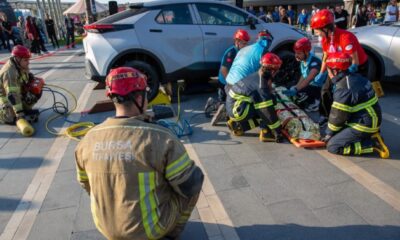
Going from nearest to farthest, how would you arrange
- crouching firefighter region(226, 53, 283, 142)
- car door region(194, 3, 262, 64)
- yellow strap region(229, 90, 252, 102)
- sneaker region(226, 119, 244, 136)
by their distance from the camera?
crouching firefighter region(226, 53, 283, 142) → yellow strap region(229, 90, 252, 102) → sneaker region(226, 119, 244, 136) → car door region(194, 3, 262, 64)

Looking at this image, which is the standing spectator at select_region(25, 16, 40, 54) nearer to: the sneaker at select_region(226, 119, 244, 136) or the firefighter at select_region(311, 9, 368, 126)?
the sneaker at select_region(226, 119, 244, 136)

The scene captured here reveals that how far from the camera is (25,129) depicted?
4887 millimetres

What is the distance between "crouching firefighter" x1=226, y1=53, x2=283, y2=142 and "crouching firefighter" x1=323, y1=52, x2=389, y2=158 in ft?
2.20

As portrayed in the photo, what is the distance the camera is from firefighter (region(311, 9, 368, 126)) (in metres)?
4.41

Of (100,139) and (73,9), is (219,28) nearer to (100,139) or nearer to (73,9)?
(100,139)

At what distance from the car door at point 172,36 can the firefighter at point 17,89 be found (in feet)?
6.16

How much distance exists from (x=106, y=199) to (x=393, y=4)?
1354cm

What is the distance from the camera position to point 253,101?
168 inches

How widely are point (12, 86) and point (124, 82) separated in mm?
3961

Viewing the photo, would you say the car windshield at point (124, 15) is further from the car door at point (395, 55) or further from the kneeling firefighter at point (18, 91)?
the car door at point (395, 55)

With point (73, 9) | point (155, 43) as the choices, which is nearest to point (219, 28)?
point (155, 43)

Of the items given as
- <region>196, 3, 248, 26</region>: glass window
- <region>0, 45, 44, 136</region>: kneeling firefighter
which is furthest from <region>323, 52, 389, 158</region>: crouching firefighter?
<region>0, 45, 44, 136</region>: kneeling firefighter

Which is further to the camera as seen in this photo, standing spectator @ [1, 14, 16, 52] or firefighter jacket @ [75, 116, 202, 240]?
standing spectator @ [1, 14, 16, 52]

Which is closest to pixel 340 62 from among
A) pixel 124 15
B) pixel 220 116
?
pixel 220 116
